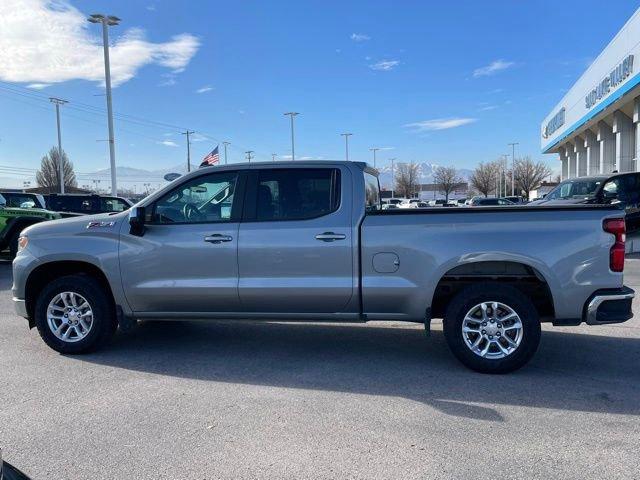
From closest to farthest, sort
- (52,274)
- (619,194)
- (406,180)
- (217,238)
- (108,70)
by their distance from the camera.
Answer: (217,238), (52,274), (619,194), (108,70), (406,180)

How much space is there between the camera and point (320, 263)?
5270 mm

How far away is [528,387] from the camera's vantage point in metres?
4.79

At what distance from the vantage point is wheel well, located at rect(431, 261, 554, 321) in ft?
16.9

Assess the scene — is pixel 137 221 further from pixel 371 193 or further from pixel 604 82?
pixel 604 82

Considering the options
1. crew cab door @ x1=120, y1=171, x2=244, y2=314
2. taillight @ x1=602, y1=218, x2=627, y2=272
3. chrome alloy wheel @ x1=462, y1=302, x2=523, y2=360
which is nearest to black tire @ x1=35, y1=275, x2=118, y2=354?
crew cab door @ x1=120, y1=171, x2=244, y2=314

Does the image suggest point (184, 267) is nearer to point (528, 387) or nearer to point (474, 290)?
point (474, 290)


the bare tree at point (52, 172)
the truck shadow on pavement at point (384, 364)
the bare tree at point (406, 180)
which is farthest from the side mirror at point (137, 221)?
the bare tree at point (406, 180)

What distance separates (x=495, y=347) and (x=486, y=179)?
324ft

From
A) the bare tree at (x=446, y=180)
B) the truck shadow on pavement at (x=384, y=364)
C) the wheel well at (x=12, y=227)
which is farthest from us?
the bare tree at (x=446, y=180)

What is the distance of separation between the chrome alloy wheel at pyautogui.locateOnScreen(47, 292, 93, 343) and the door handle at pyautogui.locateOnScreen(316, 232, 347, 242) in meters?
2.58

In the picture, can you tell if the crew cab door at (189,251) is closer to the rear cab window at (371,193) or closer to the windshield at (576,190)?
the rear cab window at (371,193)

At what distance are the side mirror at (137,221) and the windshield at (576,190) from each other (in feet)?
39.6

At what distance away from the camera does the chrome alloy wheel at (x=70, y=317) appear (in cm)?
576

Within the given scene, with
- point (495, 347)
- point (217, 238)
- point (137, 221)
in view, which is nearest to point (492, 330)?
point (495, 347)
